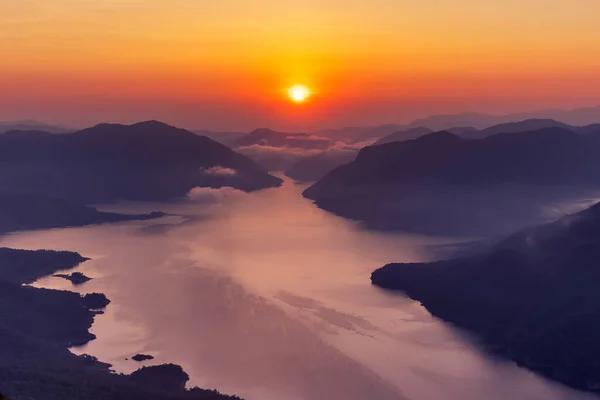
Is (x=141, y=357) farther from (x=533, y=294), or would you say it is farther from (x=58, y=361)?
(x=533, y=294)

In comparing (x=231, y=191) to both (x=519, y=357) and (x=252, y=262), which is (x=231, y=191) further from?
(x=519, y=357)

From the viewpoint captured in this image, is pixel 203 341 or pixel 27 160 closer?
A: pixel 203 341

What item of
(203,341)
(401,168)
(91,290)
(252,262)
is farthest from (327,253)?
(401,168)

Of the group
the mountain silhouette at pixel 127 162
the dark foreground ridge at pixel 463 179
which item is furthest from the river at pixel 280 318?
the mountain silhouette at pixel 127 162

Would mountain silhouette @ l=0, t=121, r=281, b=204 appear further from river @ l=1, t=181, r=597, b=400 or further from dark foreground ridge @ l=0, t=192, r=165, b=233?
river @ l=1, t=181, r=597, b=400

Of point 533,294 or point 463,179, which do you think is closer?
point 533,294

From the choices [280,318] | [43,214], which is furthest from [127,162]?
[280,318]

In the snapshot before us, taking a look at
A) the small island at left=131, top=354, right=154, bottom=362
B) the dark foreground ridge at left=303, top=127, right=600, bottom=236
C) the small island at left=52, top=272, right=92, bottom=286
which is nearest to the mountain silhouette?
the dark foreground ridge at left=303, top=127, right=600, bottom=236
